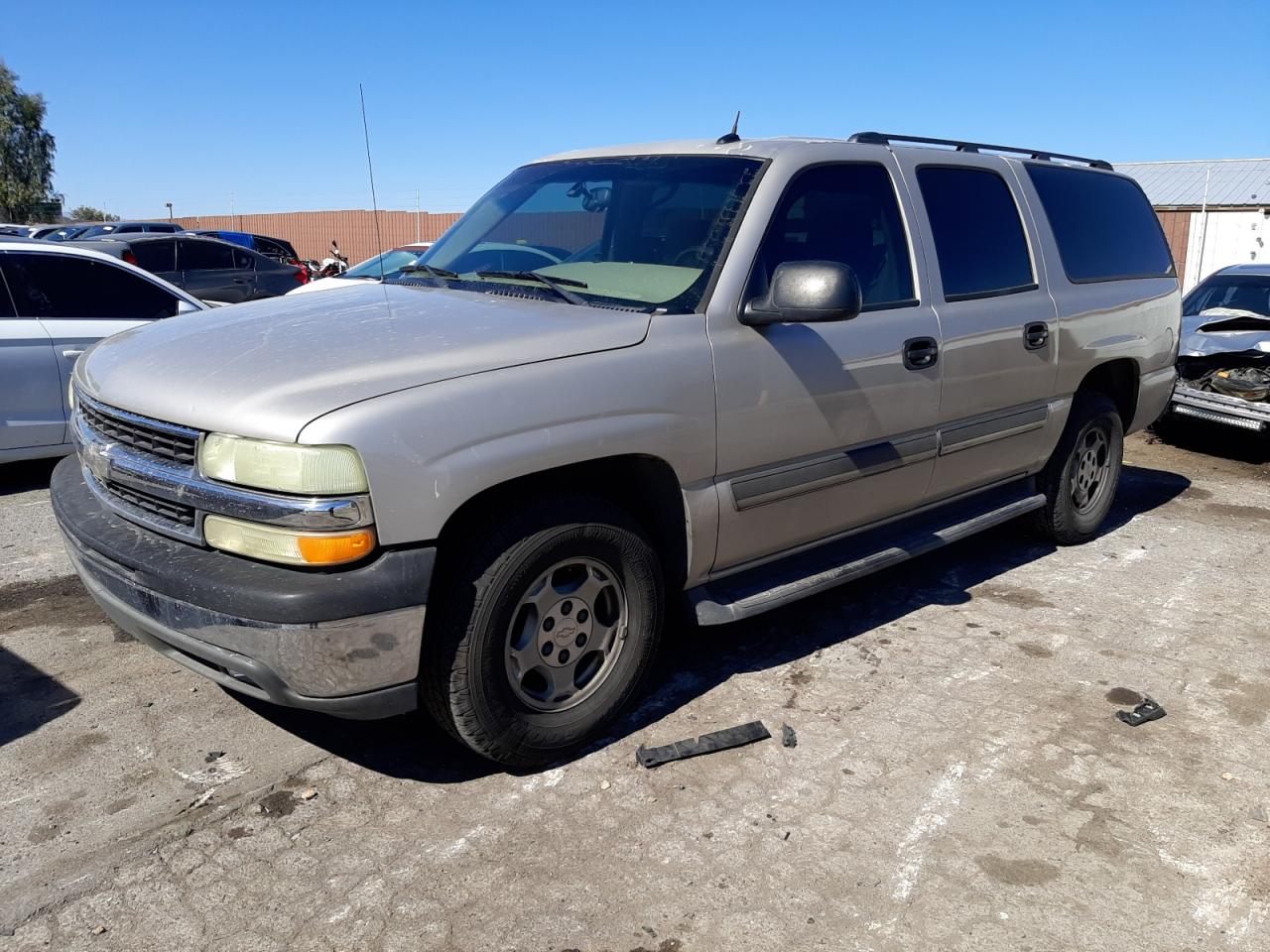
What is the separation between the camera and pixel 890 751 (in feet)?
11.4

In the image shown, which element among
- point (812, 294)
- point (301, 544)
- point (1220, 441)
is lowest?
point (1220, 441)

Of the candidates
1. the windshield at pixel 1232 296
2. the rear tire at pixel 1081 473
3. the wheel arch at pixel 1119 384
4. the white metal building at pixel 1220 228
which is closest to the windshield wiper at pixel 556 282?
the rear tire at pixel 1081 473

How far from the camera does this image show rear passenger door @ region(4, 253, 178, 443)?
6.34 m

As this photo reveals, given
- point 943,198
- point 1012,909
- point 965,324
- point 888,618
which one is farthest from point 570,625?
point 943,198

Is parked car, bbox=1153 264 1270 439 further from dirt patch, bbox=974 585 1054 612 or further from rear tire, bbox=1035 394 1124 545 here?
dirt patch, bbox=974 585 1054 612

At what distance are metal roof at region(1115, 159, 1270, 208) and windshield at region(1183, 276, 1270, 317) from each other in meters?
22.1

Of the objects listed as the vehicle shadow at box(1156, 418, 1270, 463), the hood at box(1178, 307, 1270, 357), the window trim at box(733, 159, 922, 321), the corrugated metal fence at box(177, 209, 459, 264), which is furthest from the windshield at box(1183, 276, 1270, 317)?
the corrugated metal fence at box(177, 209, 459, 264)

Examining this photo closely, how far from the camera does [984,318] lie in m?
4.46

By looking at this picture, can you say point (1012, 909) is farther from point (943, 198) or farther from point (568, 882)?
point (943, 198)

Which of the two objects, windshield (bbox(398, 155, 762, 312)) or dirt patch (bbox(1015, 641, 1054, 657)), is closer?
windshield (bbox(398, 155, 762, 312))

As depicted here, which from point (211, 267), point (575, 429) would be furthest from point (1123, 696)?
point (211, 267)

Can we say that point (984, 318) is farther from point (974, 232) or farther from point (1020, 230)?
point (1020, 230)

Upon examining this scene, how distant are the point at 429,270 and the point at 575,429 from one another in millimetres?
1474

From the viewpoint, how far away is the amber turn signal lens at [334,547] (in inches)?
106
